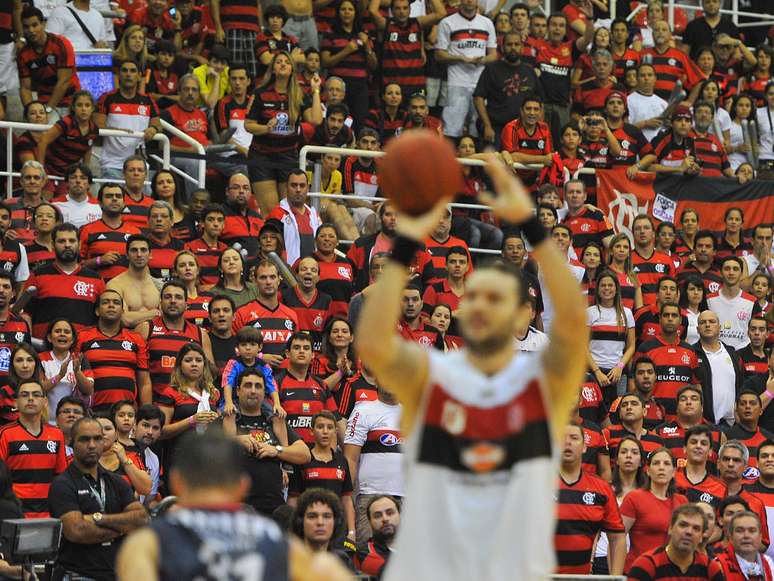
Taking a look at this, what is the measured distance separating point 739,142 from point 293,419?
380 inches

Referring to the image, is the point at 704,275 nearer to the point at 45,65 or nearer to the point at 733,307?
the point at 733,307

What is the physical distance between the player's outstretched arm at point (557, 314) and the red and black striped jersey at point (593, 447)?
718 centimetres

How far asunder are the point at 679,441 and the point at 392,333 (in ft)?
27.5

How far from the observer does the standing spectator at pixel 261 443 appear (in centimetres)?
1067

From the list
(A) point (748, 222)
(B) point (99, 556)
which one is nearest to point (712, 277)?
(A) point (748, 222)

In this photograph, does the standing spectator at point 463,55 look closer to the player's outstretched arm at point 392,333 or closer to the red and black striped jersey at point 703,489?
the red and black striped jersey at point 703,489

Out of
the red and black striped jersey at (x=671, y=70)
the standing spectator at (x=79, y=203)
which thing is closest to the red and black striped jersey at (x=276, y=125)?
the standing spectator at (x=79, y=203)

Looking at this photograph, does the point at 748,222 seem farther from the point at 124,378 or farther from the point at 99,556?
the point at 99,556

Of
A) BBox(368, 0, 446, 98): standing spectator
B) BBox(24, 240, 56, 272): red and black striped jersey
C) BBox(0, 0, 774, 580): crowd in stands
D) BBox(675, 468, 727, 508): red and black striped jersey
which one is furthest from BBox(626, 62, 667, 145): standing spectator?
BBox(24, 240, 56, 272): red and black striped jersey

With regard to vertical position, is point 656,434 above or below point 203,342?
below

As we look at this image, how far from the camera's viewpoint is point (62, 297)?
40.1ft

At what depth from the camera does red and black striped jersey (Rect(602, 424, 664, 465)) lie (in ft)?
40.6

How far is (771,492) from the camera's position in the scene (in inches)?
467

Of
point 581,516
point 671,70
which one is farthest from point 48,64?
point 671,70
